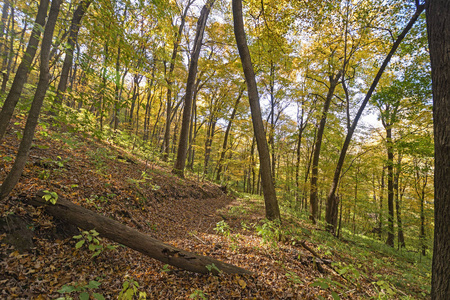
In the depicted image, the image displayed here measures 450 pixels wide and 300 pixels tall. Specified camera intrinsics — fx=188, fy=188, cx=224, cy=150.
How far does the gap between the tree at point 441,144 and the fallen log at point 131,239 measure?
251 cm

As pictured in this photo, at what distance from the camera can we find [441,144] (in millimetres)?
2227

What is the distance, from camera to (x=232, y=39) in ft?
38.9

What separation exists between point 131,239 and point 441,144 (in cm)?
463

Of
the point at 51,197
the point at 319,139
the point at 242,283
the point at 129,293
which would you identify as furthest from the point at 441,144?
the point at 319,139

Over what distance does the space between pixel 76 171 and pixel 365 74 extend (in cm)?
1385

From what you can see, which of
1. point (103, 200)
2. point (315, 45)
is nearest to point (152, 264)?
point (103, 200)

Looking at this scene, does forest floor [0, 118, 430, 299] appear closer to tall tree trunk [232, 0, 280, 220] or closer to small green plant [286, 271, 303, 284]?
Result: small green plant [286, 271, 303, 284]

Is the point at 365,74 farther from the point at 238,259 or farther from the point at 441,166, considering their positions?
the point at 238,259

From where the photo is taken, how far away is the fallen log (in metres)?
3.28

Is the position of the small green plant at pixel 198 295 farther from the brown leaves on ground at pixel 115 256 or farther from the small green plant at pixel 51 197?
the small green plant at pixel 51 197

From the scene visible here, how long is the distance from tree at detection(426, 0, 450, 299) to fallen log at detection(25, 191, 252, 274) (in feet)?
8.23

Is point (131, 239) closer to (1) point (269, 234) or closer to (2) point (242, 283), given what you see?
(2) point (242, 283)

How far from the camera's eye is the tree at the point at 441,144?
2.13 metres

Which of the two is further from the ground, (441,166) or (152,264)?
Result: (441,166)
